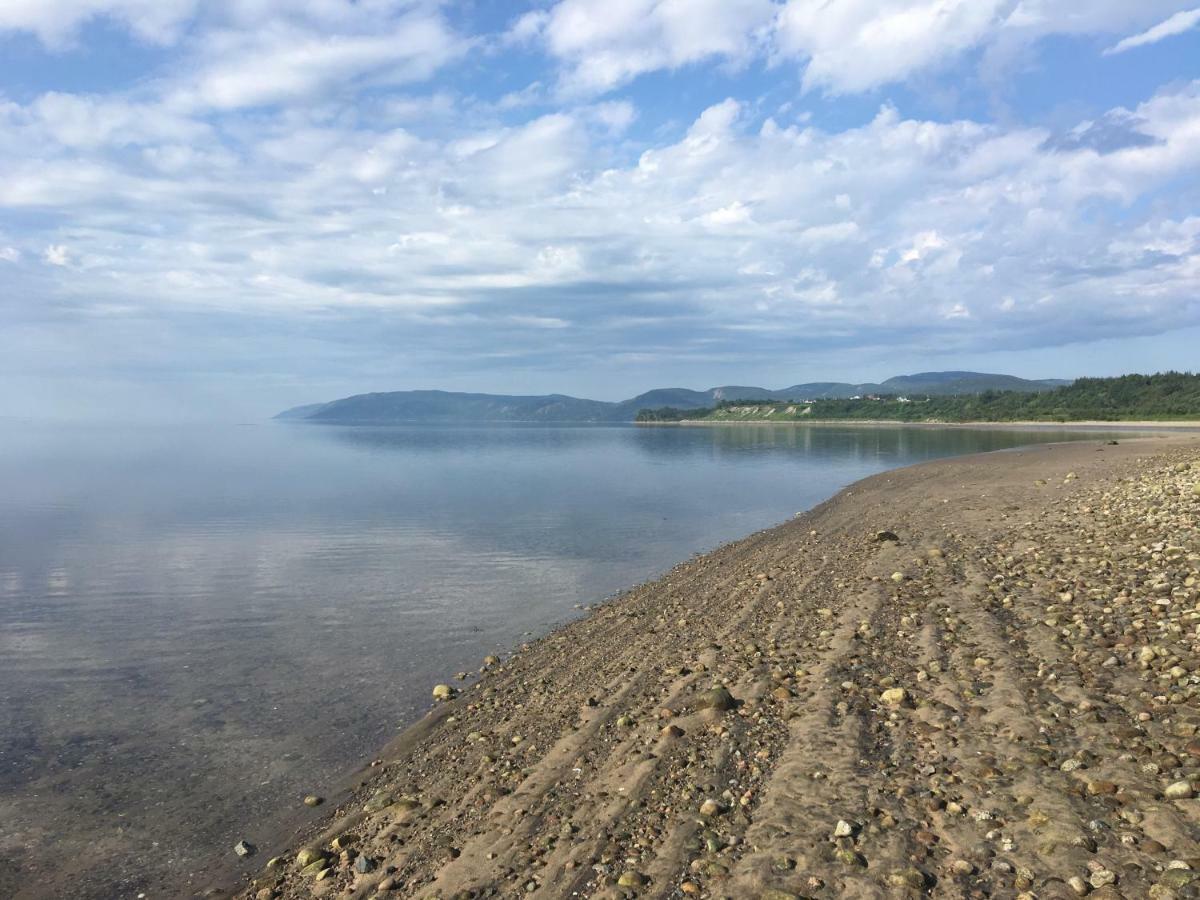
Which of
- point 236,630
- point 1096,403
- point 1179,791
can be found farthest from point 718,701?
point 1096,403

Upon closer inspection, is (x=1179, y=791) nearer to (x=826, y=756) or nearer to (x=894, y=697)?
(x=826, y=756)

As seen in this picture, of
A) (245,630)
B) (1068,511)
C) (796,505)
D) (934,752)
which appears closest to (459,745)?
(934,752)

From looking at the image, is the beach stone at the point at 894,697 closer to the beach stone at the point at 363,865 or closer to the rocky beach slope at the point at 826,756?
the rocky beach slope at the point at 826,756

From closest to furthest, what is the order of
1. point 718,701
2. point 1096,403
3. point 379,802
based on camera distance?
point 379,802 < point 718,701 < point 1096,403

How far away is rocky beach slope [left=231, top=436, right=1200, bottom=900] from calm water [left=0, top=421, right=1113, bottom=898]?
1498mm

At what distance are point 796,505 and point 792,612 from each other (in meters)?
24.1

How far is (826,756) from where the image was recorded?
24.0 feet

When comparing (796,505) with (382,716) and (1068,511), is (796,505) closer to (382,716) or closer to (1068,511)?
(1068,511)

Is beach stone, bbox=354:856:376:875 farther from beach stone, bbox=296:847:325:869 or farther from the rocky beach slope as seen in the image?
beach stone, bbox=296:847:325:869

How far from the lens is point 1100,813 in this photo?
5.69m

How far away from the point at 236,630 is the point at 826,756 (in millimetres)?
13833

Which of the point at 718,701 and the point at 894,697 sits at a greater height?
the point at 894,697

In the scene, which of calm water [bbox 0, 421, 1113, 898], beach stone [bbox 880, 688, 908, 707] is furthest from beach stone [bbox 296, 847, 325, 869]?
beach stone [bbox 880, 688, 908, 707]

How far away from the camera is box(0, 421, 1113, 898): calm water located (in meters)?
8.71
